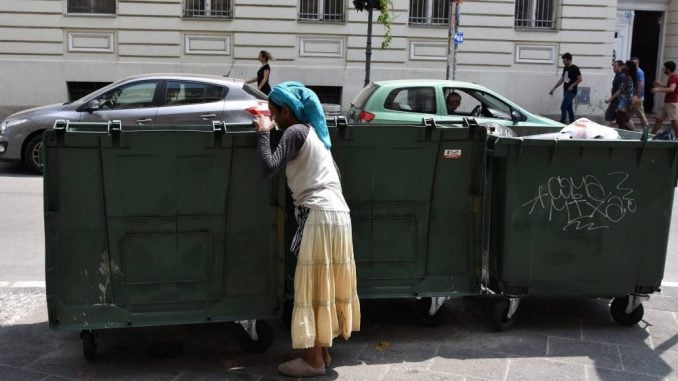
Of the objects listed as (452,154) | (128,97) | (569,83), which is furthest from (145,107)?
(569,83)

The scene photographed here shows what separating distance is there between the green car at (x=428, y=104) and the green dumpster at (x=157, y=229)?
7.01m

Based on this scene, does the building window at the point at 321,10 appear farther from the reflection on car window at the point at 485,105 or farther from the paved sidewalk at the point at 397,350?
the paved sidewalk at the point at 397,350

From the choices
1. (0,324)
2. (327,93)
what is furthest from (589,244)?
(327,93)

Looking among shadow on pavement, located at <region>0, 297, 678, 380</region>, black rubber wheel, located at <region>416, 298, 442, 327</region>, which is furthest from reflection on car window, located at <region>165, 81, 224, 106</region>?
black rubber wheel, located at <region>416, 298, 442, 327</region>

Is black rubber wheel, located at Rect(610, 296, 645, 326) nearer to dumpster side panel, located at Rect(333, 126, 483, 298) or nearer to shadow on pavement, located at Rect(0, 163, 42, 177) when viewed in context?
dumpster side panel, located at Rect(333, 126, 483, 298)

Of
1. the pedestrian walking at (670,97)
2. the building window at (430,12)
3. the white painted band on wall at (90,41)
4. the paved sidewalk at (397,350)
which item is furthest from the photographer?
the building window at (430,12)

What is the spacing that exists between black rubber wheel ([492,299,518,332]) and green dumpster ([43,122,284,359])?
1473 millimetres

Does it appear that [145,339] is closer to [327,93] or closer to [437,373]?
[437,373]

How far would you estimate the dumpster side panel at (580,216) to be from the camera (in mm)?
4977

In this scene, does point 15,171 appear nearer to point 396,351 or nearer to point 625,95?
point 396,351

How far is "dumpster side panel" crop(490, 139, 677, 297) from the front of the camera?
4977mm

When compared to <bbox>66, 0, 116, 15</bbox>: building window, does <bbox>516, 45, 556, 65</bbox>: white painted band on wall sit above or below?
below

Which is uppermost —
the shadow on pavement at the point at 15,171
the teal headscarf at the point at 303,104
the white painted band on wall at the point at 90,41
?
the white painted band on wall at the point at 90,41

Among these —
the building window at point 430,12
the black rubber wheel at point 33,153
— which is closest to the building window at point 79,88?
the black rubber wheel at point 33,153
